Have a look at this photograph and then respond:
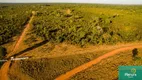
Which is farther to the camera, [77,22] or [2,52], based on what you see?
[77,22]

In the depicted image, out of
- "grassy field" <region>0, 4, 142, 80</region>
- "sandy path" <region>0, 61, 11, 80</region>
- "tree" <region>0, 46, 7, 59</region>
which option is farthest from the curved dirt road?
"tree" <region>0, 46, 7, 59</region>

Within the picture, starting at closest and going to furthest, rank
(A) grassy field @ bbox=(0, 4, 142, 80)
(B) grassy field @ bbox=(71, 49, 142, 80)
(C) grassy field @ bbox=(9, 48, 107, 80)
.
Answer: (C) grassy field @ bbox=(9, 48, 107, 80)
(B) grassy field @ bbox=(71, 49, 142, 80)
(A) grassy field @ bbox=(0, 4, 142, 80)

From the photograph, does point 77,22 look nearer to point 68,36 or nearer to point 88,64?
point 68,36

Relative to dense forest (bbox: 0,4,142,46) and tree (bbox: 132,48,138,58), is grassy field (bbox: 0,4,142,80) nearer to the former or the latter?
dense forest (bbox: 0,4,142,46)

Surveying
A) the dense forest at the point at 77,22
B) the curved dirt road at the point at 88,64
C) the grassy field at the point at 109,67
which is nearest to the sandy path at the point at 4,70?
the dense forest at the point at 77,22

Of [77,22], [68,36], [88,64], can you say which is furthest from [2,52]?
[77,22]

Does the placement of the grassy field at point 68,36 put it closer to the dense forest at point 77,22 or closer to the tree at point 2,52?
the dense forest at point 77,22

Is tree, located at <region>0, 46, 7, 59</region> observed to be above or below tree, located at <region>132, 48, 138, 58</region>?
above

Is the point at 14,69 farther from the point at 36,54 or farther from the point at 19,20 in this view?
the point at 19,20

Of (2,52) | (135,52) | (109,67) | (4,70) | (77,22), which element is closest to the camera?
(4,70)

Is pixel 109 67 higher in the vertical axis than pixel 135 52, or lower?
lower

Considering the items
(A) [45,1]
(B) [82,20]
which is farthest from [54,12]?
(B) [82,20]

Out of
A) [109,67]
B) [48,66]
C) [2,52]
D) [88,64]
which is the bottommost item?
[109,67]
